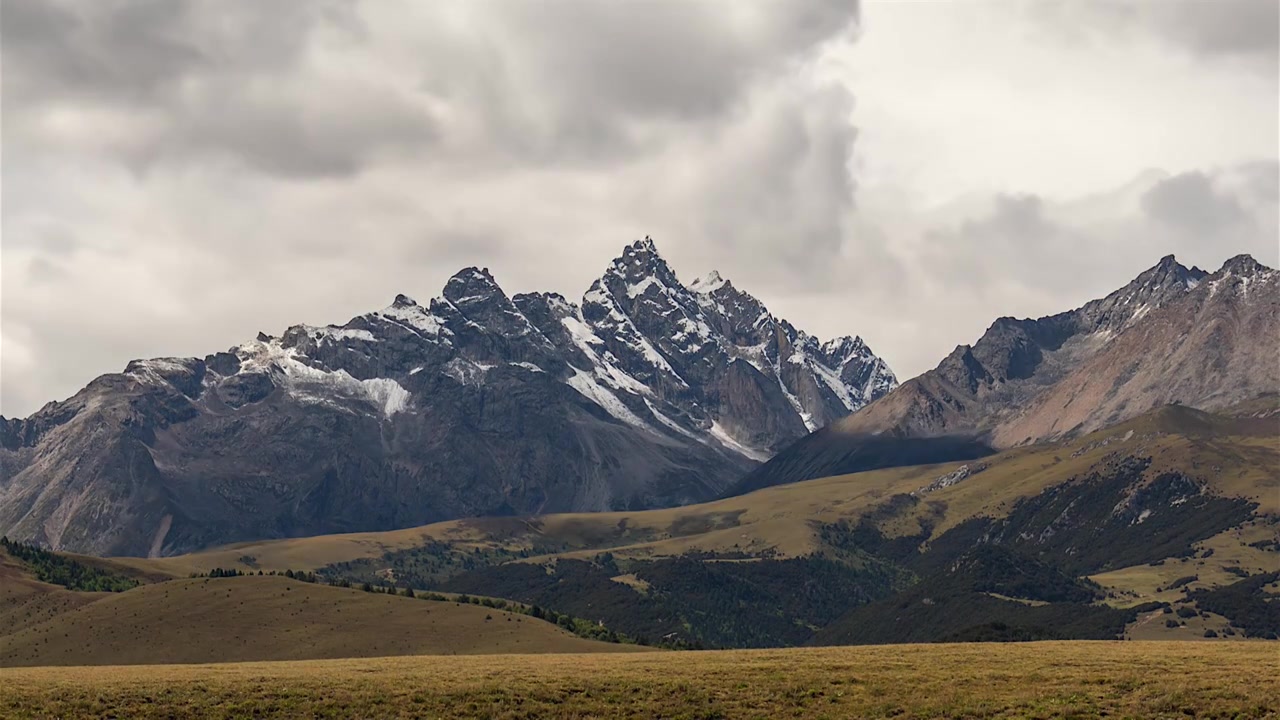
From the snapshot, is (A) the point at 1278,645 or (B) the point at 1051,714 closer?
(B) the point at 1051,714

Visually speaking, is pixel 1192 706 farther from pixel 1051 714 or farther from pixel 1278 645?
pixel 1278 645

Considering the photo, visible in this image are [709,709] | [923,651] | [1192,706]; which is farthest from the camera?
[923,651]

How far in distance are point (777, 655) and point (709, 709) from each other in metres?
36.7

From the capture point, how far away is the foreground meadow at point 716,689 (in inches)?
4272

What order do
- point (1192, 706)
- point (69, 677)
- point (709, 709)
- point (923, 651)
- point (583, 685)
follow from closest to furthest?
point (1192, 706) → point (709, 709) → point (583, 685) → point (69, 677) → point (923, 651)

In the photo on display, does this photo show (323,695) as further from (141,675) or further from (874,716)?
(874,716)

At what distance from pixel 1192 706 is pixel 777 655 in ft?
165

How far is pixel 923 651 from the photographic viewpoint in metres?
146

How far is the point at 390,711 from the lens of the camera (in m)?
110

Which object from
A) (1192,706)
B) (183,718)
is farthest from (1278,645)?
(183,718)

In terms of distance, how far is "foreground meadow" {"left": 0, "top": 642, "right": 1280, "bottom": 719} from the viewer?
108500mm

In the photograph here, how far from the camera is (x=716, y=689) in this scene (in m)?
118

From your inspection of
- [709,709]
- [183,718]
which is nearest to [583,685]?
[709,709]

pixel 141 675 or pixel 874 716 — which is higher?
pixel 141 675
